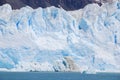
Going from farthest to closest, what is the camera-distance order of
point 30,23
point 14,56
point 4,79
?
point 30,23
point 14,56
point 4,79

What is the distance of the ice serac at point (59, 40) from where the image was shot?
61.9 m

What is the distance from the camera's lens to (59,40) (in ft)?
214

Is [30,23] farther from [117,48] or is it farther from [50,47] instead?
[117,48]

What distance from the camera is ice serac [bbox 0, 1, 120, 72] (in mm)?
61875

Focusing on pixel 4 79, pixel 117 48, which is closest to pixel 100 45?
pixel 117 48

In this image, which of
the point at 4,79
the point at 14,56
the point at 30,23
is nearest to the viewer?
the point at 4,79

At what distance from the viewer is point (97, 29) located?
6625cm

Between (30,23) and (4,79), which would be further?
(30,23)

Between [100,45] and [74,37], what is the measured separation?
2869 millimetres

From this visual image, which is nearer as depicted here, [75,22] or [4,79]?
[4,79]

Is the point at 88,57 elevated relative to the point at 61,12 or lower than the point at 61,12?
lower

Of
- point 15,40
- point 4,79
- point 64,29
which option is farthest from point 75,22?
point 4,79

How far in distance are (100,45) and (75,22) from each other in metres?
3.69

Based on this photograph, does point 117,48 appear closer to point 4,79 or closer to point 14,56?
point 14,56
